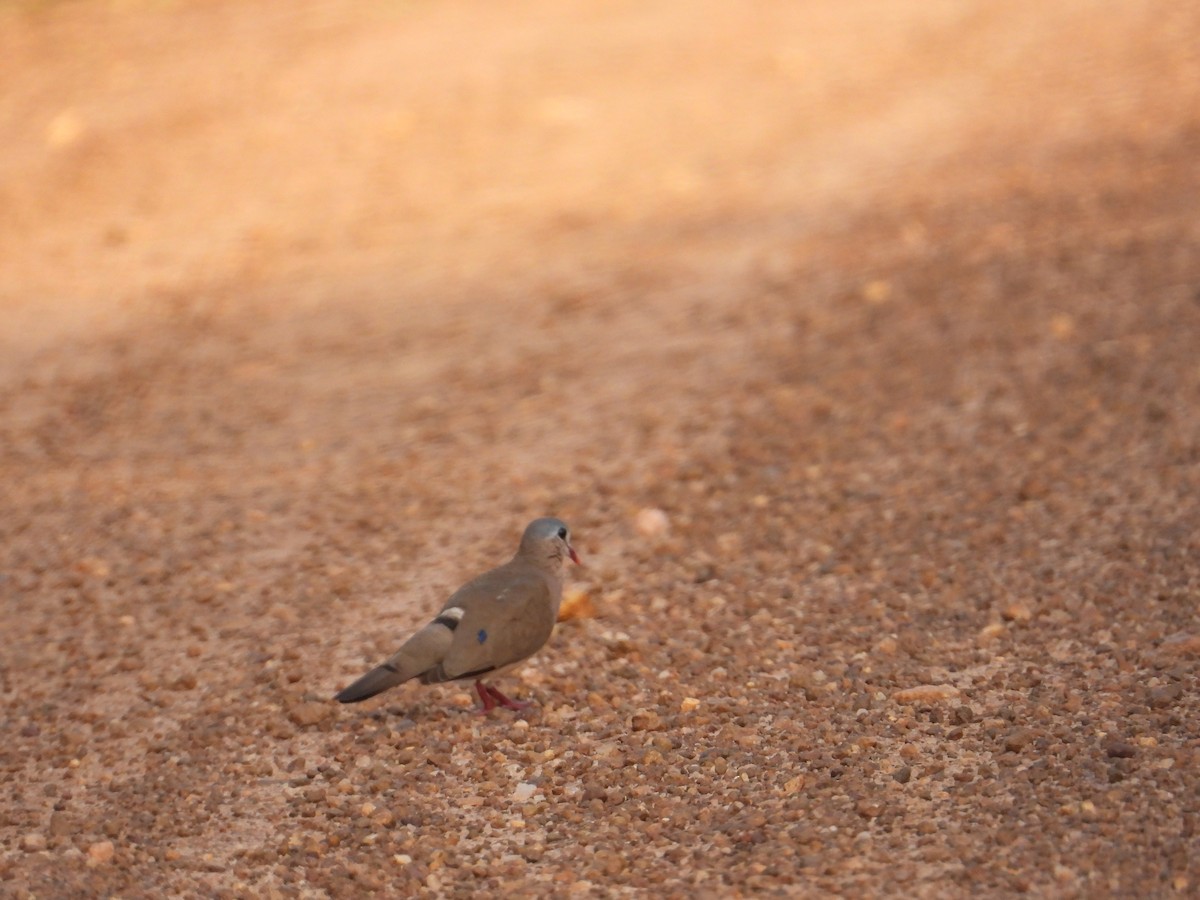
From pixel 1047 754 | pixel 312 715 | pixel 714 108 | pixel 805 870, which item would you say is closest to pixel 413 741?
pixel 312 715

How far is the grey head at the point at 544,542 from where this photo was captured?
510 cm

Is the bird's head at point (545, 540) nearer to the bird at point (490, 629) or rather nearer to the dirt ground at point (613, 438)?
the bird at point (490, 629)

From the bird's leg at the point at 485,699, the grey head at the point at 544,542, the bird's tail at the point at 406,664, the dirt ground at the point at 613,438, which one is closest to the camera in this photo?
the dirt ground at the point at 613,438

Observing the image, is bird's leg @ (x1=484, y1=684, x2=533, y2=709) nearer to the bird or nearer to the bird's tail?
the bird

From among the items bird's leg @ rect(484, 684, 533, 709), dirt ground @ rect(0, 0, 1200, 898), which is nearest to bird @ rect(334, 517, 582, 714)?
bird's leg @ rect(484, 684, 533, 709)

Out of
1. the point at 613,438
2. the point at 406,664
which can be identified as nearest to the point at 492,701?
the point at 406,664

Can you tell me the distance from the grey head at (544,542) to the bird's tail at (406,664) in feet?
1.72

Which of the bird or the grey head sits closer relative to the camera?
the bird

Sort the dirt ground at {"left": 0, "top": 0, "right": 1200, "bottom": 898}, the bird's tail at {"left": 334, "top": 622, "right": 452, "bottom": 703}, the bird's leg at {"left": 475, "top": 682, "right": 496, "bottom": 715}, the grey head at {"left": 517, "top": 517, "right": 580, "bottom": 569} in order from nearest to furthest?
the dirt ground at {"left": 0, "top": 0, "right": 1200, "bottom": 898} → the bird's tail at {"left": 334, "top": 622, "right": 452, "bottom": 703} → the bird's leg at {"left": 475, "top": 682, "right": 496, "bottom": 715} → the grey head at {"left": 517, "top": 517, "right": 580, "bottom": 569}

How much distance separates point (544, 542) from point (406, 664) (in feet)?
2.36

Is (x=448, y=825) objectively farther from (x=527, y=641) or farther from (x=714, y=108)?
(x=714, y=108)

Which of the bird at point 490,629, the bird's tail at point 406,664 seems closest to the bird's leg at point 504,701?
the bird at point 490,629

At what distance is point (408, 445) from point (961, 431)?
2627 mm

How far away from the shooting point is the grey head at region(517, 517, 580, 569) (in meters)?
5.10
